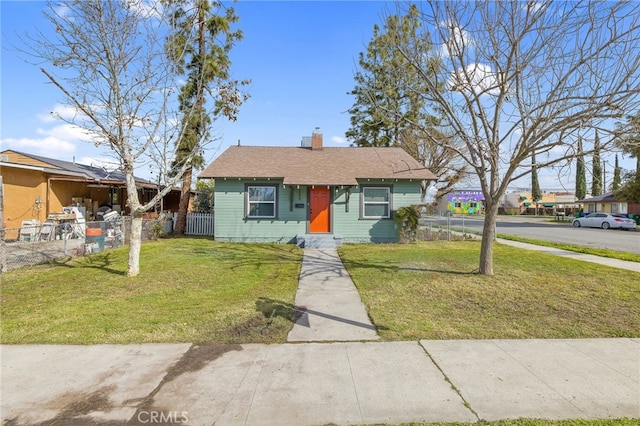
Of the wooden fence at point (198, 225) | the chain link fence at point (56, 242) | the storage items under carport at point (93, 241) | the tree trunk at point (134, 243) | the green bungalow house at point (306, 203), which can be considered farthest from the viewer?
the wooden fence at point (198, 225)

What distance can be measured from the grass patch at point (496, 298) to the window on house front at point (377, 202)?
3.95 m

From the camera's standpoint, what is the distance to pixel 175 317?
16.6 feet

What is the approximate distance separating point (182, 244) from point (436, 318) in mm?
10391

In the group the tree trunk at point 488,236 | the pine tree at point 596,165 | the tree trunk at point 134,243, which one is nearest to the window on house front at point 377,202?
the tree trunk at point 488,236

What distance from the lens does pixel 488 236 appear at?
7691 mm

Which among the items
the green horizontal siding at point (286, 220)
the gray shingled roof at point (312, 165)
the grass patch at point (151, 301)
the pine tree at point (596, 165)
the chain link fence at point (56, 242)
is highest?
the gray shingled roof at point (312, 165)

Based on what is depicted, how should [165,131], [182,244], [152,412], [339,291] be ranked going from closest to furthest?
1. [152,412]
2. [339,291]
3. [165,131]
4. [182,244]

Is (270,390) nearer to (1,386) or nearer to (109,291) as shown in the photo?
(1,386)

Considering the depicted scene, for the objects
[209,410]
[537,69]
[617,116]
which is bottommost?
[209,410]

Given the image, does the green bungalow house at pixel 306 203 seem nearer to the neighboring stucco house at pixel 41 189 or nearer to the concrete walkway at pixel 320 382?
the neighboring stucco house at pixel 41 189

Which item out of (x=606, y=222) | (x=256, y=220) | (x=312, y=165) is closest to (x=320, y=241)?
(x=256, y=220)

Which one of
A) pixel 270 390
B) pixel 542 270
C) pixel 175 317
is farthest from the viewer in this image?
pixel 542 270

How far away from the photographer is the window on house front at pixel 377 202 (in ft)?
46.0

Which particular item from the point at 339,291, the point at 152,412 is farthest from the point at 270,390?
the point at 339,291
